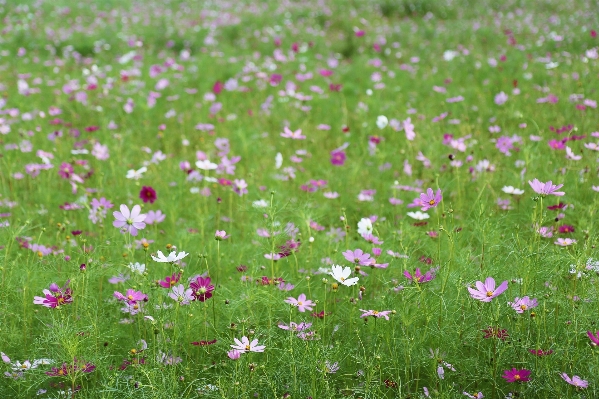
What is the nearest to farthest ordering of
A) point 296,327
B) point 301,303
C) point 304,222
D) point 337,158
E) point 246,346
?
1. point 246,346
2. point 296,327
3. point 301,303
4. point 304,222
5. point 337,158

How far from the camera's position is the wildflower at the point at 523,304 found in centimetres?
165

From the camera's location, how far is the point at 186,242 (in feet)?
8.32

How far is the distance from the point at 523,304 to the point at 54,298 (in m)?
1.39

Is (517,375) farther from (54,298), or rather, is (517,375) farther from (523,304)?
(54,298)

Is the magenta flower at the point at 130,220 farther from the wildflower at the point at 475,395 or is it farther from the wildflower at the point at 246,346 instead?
the wildflower at the point at 475,395

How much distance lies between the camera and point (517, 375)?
1550 millimetres

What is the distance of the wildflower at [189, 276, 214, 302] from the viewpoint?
5.67 ft

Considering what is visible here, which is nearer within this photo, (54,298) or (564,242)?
(54,298)

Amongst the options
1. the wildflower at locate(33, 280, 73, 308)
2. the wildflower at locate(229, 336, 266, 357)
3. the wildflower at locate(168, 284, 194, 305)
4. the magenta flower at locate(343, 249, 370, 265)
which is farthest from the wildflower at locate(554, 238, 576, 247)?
the wildflower at locate(33, 280, 73, 308)

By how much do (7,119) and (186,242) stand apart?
9.74 ft

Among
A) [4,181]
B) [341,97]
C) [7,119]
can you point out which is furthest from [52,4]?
[4,181]

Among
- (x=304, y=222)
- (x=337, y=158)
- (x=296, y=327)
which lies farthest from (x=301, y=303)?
(x=337, y=158)

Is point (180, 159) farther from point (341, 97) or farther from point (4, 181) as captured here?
point (341, 97)

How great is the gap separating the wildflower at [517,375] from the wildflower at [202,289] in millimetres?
872
